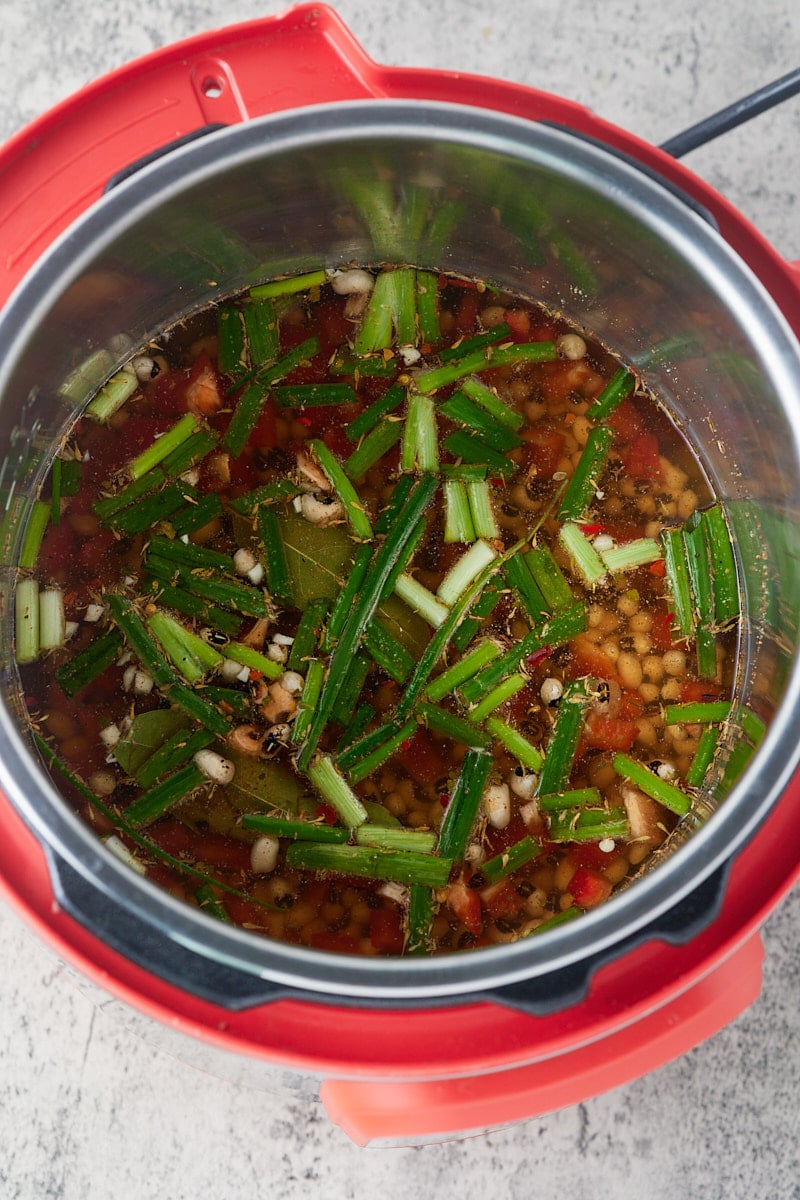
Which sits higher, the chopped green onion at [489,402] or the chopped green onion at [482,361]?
the chopped green onion at [482,361]

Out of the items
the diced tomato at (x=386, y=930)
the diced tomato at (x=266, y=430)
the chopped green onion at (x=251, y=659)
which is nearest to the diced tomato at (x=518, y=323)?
the diced tomato at (x=266, y=430)

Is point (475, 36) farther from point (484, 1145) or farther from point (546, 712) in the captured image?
point (484, 1145)

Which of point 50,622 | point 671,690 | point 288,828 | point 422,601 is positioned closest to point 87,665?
point 50,622

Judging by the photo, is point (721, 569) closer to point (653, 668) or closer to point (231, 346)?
point (653, 668)

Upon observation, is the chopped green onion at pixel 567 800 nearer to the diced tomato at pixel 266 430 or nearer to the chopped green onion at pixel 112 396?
the diced tomato at pixel 266 430

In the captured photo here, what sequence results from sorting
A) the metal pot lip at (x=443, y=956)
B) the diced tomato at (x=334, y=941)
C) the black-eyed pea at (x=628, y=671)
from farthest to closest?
1. the black-eyed pea at (x=628, y=671)
2. the diced tomato at (x=334, y=941)
3. the metal pot lip at (x=443, y=956)

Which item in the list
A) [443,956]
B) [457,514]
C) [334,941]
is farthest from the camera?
[457,514]
